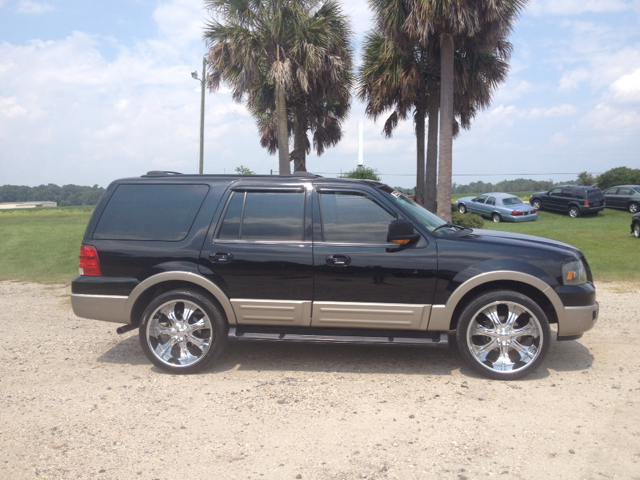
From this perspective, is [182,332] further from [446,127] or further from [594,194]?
[594,194]

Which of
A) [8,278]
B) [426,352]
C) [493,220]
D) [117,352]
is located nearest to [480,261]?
[426,352]

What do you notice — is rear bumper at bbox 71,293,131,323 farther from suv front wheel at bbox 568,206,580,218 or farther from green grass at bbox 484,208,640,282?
suv front wheel at bbox 568,206,580,218

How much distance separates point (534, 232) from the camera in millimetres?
19781

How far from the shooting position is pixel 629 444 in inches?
137

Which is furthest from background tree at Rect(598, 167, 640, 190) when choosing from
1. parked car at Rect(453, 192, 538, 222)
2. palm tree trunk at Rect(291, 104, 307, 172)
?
palm tree trunk at Rect(291, 104, 307, 172)

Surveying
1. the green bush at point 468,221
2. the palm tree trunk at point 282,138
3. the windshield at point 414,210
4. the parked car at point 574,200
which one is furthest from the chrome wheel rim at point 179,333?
the parked car at point 574,200

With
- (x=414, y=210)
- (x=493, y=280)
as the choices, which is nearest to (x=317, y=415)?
(x=493, y=280)

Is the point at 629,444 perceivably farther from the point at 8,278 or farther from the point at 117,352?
the point at 8,278

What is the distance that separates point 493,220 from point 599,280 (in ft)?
53.8

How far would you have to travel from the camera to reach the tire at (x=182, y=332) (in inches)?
195

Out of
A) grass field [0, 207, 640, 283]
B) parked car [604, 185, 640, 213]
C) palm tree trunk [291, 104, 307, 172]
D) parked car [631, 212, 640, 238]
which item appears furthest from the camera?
parked car [604, 185, 640, 213]

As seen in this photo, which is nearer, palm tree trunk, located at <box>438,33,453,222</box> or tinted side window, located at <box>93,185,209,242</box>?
tinted side window, located at <box>93,185,209,242</box>

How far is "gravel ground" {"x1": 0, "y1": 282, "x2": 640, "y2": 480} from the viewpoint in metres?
3.29

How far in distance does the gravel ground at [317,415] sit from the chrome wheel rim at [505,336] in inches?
7.5
